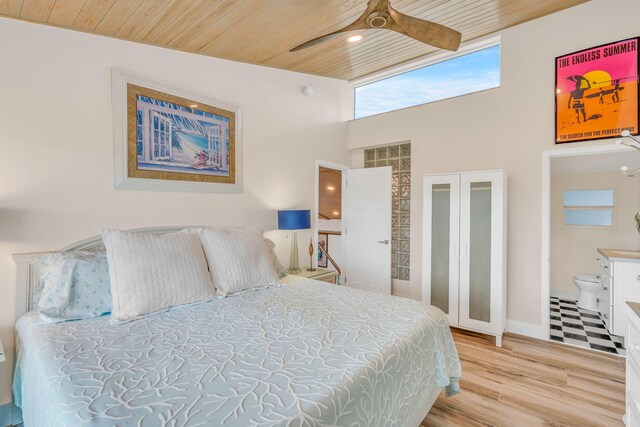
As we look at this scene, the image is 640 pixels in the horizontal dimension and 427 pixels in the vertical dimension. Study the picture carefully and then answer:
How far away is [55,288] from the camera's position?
1.79 meters

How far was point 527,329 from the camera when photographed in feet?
10.9

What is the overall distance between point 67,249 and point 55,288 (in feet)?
1.48

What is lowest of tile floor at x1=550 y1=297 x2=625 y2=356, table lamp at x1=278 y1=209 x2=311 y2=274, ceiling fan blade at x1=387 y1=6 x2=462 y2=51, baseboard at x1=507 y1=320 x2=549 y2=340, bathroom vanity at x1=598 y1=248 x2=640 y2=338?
tile floor at x1=550 y1=297 x2=625 y2=356

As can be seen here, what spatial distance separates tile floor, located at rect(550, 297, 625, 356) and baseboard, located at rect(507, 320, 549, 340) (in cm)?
13

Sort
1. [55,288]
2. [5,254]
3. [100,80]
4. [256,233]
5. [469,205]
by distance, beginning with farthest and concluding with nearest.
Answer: [469,205] < [256,233] < [100,80] < [5,254] < [55,288]

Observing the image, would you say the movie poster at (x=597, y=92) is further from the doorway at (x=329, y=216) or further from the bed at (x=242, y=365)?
the doorway at (x=329, y=216)

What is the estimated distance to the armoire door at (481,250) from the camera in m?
3.17

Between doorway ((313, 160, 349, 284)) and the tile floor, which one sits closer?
the tile floor

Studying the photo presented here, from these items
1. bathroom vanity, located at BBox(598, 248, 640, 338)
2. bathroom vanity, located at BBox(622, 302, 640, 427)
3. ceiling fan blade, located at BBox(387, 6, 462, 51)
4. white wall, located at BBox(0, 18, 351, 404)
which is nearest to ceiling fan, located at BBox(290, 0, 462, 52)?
ceiling fan blade, located at BBox(387, 6, 462, 51)

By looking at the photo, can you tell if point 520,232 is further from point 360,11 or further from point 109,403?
point 109,403

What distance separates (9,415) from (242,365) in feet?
5.95

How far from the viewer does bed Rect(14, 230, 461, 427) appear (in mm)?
990

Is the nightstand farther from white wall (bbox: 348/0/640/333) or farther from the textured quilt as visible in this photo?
white wall (bbox: 348/0/640/333)

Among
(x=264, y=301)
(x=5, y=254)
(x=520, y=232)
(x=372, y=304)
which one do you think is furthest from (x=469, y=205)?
(x=5, y=254)
